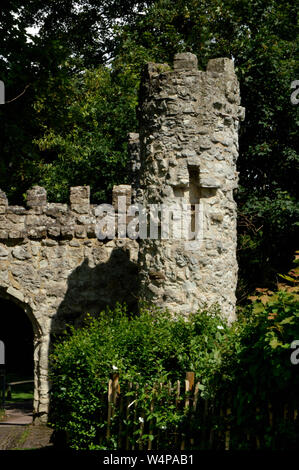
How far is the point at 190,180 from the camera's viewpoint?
293 inches

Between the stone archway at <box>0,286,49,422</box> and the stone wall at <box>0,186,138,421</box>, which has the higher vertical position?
the stone wall at <box>0,186,138,421</box>

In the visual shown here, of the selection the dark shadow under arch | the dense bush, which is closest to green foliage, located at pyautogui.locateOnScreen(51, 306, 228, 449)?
the dense bush

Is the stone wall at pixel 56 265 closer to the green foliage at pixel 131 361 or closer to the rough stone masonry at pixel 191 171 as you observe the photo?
the rough stone masonry at pixel 191 171

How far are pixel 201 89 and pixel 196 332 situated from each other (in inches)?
119

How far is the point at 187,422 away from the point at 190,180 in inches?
121

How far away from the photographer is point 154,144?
748cm

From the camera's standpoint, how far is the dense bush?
461 cm

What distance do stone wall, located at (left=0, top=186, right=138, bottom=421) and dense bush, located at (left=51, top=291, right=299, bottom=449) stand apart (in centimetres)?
225

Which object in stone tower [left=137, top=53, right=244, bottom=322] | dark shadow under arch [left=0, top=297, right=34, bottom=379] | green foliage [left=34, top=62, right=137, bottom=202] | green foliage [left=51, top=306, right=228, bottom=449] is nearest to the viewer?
green foliage [left=51, top=306, right=228, bottom=449]

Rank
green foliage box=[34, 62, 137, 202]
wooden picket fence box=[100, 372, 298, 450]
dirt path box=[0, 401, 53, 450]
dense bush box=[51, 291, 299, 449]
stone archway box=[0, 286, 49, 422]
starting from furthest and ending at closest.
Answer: green foliage box=[34, 62, 137, 202] < stone archway box=[0, 286, 49, 422] < dirt path box=[0, 401, 53, 450] < wooden picket fence box=[100, 372, 298, 450] < dense bush box=[51, 291, 299, 449]

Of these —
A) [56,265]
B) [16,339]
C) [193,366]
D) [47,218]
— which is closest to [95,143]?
[47,218]

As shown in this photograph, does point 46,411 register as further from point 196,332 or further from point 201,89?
point 201,89

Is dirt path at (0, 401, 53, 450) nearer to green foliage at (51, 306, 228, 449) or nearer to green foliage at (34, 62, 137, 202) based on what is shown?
green foliage at (51, 306, 228, 449)

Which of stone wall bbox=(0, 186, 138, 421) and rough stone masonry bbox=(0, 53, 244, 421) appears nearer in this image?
rough stone masonry bbox=(0, 53, 244, 421)
